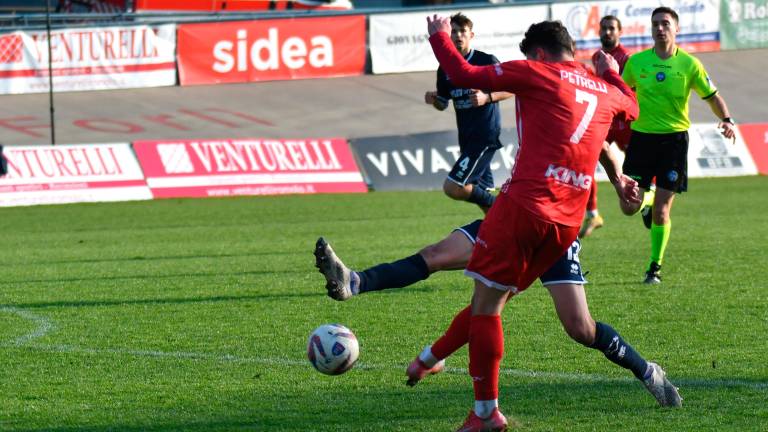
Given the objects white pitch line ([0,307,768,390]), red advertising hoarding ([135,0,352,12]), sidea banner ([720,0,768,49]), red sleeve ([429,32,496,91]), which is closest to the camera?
red sleeve ([429,32,496,91])

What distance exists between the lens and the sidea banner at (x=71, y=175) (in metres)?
20.6

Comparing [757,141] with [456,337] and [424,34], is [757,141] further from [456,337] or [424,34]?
[456,337]

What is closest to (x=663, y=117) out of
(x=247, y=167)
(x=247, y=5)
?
(x=247, y=167)

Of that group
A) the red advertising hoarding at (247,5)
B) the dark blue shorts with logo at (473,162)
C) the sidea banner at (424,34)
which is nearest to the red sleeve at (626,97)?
the dark blue shorts with logo at (473,162)

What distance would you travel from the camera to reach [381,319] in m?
9.26

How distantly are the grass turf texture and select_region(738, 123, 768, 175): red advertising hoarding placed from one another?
27.9 feet

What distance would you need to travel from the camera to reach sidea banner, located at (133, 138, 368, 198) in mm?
21672

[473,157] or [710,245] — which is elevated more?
[473,157]

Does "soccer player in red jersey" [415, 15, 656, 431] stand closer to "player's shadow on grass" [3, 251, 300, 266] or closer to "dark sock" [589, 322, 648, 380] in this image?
"dark sock" [589, 322, 648, 380]

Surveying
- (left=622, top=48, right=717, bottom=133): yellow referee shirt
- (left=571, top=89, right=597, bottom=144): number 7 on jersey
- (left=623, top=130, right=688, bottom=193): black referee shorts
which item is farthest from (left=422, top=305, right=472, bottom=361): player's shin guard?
(left=622, top=48, right=717, bottom=133): yellow referee shirt

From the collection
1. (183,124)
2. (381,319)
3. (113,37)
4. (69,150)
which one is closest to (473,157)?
(381,319)

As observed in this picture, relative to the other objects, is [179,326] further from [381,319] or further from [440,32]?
[440,32]

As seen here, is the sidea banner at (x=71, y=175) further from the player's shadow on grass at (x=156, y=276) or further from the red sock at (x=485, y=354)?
the red sock at (x=485, y=354)

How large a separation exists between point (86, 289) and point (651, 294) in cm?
484
